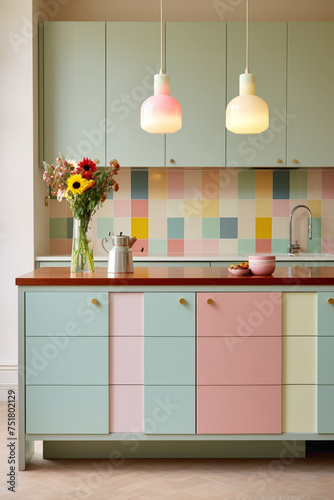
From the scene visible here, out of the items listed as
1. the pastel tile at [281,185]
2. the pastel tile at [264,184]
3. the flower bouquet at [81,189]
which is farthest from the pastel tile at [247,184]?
the flower bouquet at [81,189]

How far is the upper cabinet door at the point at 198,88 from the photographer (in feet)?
14.5

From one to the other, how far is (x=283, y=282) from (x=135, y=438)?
0.96 metres

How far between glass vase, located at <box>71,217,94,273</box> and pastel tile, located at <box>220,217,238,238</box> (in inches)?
74.4

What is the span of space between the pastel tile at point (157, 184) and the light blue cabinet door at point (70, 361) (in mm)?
2146

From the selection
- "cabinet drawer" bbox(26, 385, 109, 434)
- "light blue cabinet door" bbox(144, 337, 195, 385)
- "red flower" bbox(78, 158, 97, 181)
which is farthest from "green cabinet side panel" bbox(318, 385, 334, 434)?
"red flower" bbox(78, 158, 97, 181)

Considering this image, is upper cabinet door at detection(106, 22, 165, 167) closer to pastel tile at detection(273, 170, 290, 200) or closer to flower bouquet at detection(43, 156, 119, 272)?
pastel tile at detection(273, 170, 290, 200)

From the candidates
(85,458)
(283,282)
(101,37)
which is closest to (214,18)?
(101,37)

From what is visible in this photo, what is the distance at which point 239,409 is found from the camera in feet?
9.46

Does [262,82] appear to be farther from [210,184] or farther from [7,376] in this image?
[7,376]

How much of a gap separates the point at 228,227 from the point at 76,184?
2074 millimetres

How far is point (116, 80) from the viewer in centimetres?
444

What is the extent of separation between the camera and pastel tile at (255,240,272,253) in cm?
488

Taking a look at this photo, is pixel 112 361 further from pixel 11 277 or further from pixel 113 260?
pixel 11 277

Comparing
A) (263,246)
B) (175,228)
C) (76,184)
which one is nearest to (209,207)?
(175,228)
